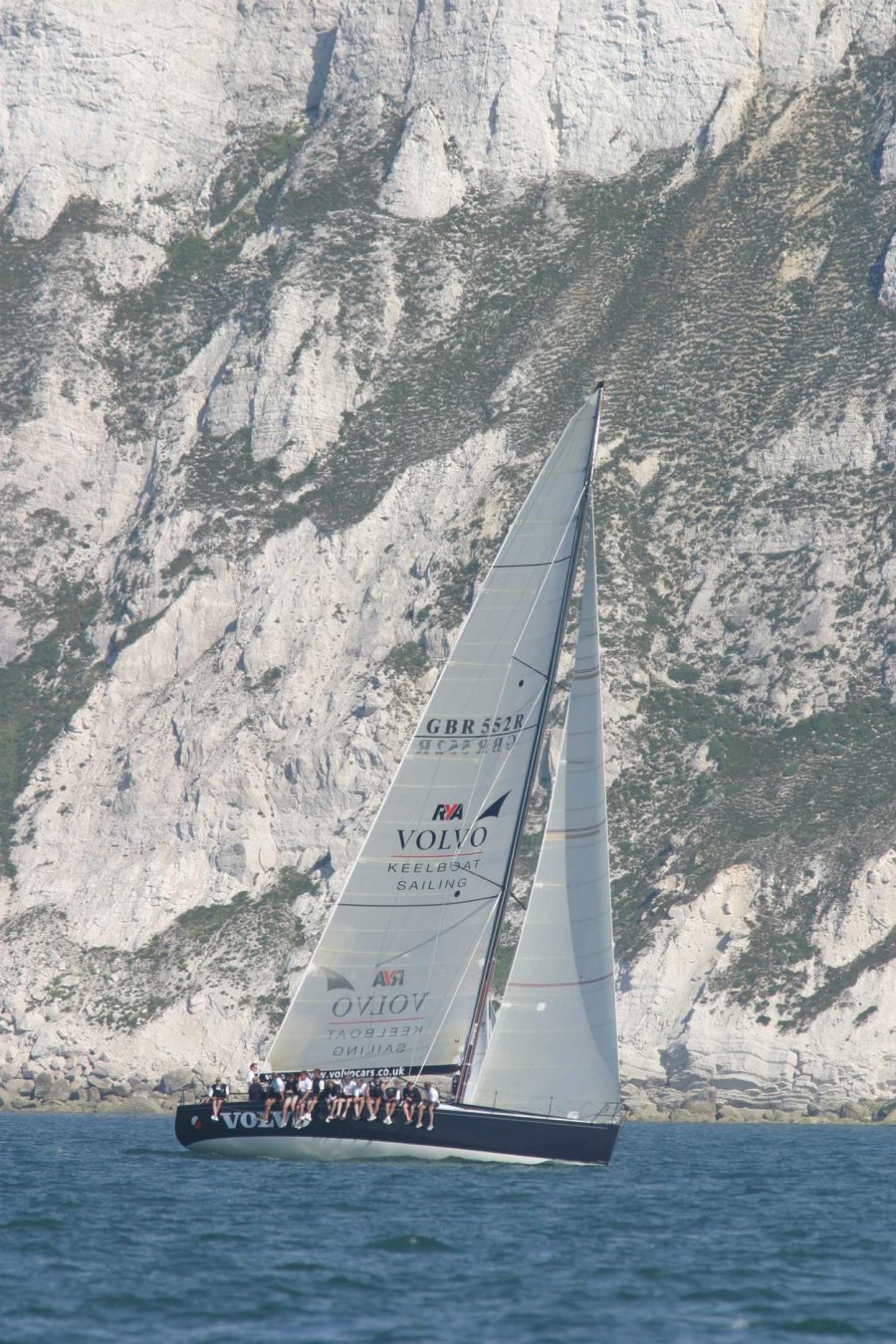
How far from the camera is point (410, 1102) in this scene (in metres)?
42.3

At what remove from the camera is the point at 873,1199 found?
4200 centimetres

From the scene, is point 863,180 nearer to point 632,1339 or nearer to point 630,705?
point 630,705

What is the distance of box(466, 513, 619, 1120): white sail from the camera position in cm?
4059

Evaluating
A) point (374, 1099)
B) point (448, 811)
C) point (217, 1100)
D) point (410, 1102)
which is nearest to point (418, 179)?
point (217, 1100)

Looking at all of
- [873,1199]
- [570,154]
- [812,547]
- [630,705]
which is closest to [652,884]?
[630,705]

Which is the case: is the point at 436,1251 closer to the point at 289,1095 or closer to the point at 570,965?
the point at 570,965

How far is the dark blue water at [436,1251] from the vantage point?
26750 mm

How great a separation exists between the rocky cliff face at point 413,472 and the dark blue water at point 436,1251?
30333mm

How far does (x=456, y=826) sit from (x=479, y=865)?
918 mm

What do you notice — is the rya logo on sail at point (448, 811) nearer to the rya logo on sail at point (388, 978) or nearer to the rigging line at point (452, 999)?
the rigging line at point (452, 999)

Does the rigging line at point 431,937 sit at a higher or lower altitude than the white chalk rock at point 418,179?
lower

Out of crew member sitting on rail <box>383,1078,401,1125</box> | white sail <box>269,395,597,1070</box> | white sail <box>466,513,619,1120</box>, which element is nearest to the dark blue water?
crew member sitting on rail <box>383,1078,401,1125</box>

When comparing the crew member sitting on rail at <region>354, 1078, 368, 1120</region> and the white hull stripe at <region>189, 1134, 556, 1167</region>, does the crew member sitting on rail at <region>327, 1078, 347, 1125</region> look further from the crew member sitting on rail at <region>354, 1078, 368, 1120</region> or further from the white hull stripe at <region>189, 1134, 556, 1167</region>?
the white hull stripe at <region>189, 1134, 556, 1167</region>

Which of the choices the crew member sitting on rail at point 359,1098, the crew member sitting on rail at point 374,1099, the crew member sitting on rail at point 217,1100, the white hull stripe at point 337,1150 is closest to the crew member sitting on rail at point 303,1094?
the white hull stripe at point 337,1150
